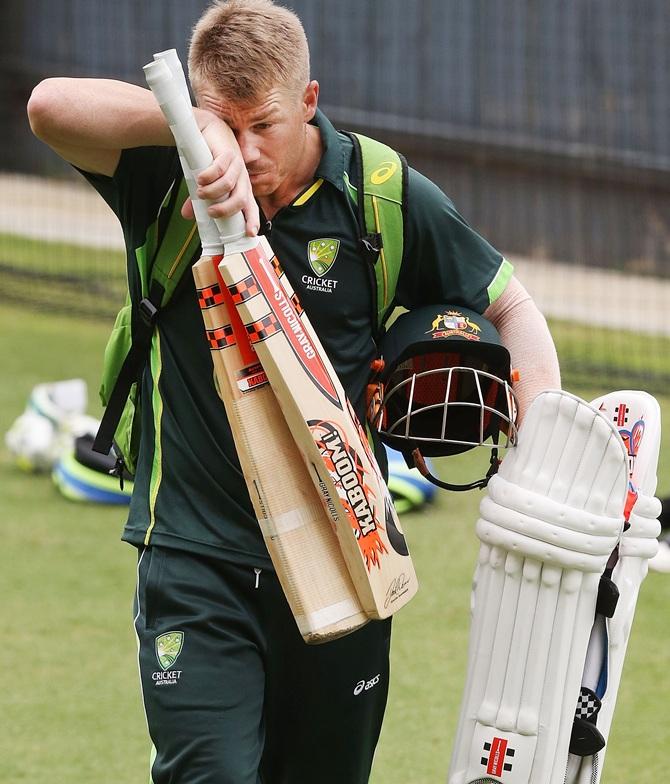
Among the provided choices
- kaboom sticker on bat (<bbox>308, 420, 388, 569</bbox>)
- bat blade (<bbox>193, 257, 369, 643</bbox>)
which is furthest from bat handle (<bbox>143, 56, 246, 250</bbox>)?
kaboom sticker on bat (<bbox>308, 420, 388, 569</bbox>)

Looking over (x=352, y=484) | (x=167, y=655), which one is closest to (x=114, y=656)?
(x=167, y=655)

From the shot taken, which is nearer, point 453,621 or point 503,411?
point 503,411

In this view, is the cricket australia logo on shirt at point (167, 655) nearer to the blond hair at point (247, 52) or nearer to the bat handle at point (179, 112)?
the bat handle at point (179, 112)

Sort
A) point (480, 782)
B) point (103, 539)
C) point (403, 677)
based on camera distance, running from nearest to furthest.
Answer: point (480, 782)
point (403, 677)
point (103, 539)

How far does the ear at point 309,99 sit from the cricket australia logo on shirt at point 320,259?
0.28 m

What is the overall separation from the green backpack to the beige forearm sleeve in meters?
0.29

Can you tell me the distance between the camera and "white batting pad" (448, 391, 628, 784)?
10.6ft

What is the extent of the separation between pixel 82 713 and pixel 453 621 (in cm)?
172

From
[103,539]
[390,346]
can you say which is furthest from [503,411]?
[103,539]

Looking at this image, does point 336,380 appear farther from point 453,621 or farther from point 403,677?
point 453,621

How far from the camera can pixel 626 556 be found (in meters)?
3.49

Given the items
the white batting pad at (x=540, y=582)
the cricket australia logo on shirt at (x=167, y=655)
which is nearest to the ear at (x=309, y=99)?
the white batting pad at (x=540, y=582)

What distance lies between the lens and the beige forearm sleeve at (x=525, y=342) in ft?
11.2

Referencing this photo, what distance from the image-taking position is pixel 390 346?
11.1 ft
